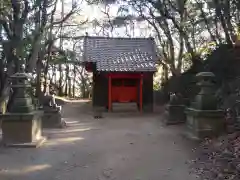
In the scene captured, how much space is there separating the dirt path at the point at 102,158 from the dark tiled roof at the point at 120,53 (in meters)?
8.07

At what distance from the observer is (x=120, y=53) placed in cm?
2006

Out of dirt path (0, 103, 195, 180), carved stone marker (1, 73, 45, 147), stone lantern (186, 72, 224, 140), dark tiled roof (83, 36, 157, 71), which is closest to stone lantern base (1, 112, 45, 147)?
carved stone marker (1, 73, 45, 147)

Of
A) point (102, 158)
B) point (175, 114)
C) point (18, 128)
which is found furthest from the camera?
point (175, 114)

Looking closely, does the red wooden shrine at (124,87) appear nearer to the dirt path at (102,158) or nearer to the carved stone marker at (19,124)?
the dirt path at (102,158)

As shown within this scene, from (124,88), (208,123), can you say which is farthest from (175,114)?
(124,88)

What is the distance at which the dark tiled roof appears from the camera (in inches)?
735

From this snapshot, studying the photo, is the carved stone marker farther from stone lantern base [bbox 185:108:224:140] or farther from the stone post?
the stone post

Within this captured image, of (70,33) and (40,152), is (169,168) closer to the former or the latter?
(40,152)

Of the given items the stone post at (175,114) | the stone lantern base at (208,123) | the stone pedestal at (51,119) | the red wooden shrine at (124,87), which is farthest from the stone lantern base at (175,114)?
the red wooden shrine at (124,87)

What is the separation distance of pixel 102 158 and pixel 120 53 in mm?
12946

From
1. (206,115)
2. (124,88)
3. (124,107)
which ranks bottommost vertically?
(124,107)

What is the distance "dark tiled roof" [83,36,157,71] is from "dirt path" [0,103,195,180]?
807cm

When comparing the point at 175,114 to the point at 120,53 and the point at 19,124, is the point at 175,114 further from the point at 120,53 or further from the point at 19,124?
the point at 120,53

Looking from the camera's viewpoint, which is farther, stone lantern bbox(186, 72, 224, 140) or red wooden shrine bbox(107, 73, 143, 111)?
red wooden shrine bbox(107, 73, 143, 111)
